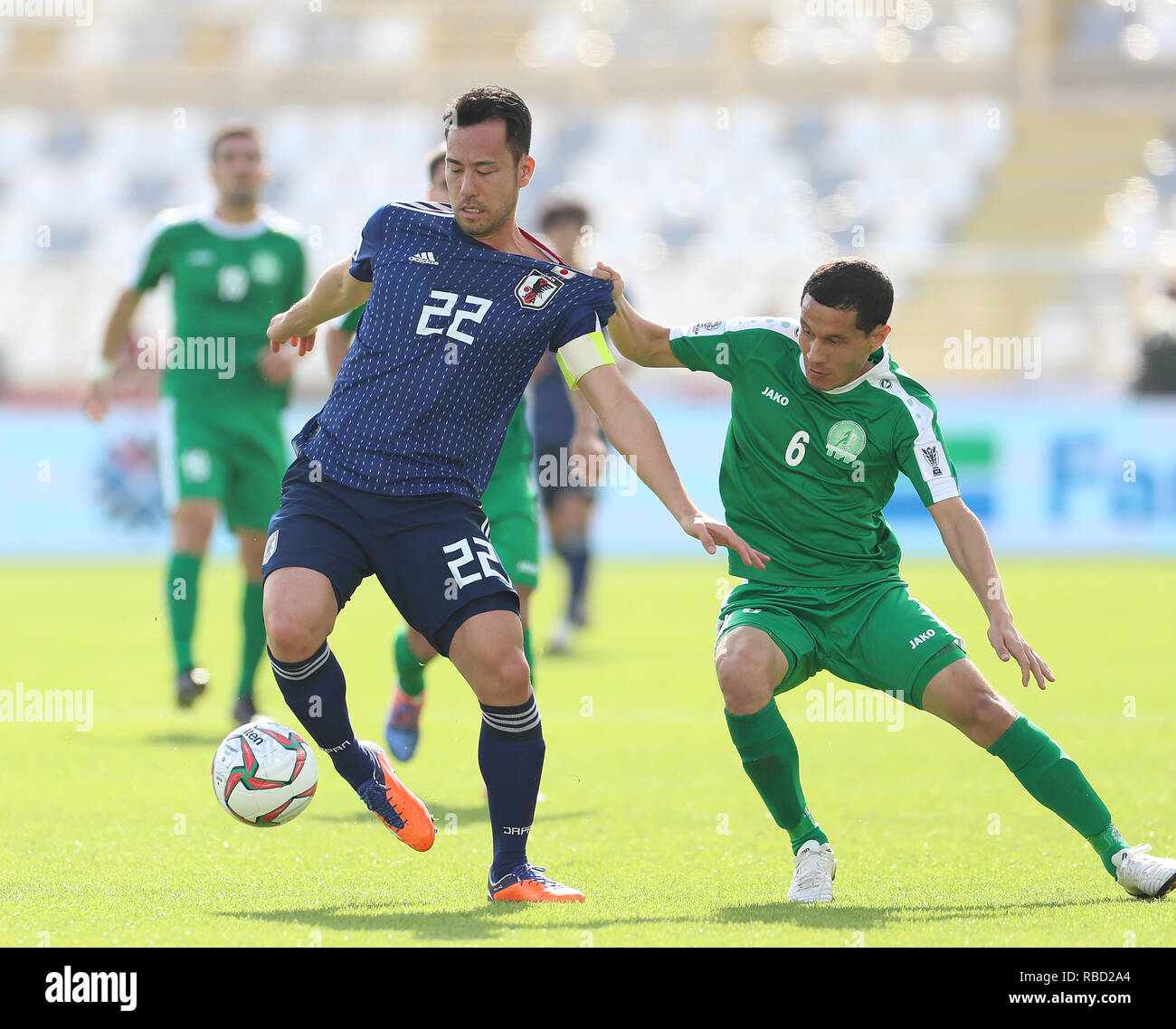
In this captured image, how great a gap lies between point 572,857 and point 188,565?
341 cm

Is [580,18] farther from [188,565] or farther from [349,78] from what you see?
[188,565]

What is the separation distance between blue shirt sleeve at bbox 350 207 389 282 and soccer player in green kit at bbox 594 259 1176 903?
25.3 inches

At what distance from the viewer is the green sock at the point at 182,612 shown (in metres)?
7.71

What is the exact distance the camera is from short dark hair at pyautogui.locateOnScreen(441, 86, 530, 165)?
4391 mm

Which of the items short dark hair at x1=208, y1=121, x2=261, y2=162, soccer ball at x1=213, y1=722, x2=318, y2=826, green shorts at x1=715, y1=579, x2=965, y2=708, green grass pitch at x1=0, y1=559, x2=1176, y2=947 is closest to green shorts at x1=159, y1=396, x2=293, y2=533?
green grass pitch at x1=0, y1=559, x2=1176, y2=947

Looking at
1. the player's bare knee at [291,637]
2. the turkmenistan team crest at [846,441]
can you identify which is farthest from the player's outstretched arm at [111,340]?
the turkmenistan team crest at [846,441]

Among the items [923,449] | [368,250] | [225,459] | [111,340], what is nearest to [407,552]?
[368,250]

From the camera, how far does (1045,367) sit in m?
20.3

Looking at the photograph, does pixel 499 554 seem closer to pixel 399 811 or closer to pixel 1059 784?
pixel 399 811

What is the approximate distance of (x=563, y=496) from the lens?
11516mm

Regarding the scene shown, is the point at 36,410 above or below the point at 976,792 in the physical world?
above

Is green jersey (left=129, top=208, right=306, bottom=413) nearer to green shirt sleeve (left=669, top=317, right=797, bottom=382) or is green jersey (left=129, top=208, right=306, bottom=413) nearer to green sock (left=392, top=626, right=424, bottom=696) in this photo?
green sock (left=392, top=626, right=424, bottom=696)

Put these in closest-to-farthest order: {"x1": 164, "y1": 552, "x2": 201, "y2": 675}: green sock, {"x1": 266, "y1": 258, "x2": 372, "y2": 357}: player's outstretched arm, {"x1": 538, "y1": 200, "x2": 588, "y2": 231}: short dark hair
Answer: {"x1": 266, "y1": 258, "x2": 372, "y2": 357}: player's outstretched arm → {"x1": 164, "y1": 552, "x2": 201, "y2": 675}: green sock → {"x1": 538, "y1": 200, "x2": 588, "y2": 231}: short dark hair
